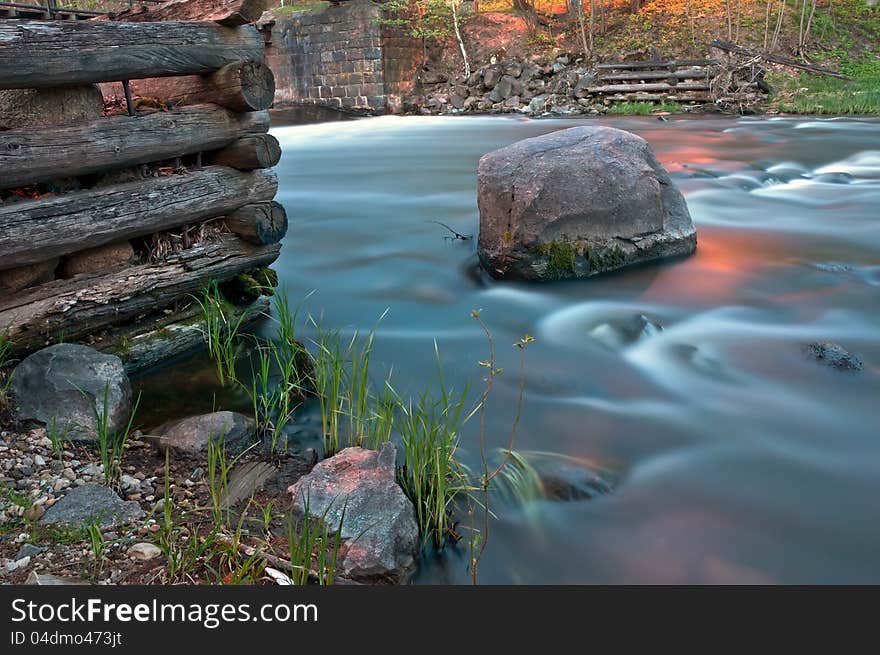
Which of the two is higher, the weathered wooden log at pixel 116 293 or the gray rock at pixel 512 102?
the weathered wooden log at pixel 116 293

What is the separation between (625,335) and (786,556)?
2225 millimetres

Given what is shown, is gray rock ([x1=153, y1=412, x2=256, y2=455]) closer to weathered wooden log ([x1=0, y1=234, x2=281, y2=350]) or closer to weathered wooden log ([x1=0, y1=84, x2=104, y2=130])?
weathered wooden log ([x1=0, y1=234, x2=281, y2=350])

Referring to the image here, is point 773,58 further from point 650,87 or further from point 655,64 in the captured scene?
point 650,87

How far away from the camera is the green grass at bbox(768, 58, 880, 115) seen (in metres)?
14.8

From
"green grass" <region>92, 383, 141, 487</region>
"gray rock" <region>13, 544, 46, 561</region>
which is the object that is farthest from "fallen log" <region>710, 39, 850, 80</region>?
"gray rock" <region>13, 544, 46, 561</region>

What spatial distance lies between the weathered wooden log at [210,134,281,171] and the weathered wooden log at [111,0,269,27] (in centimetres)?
71

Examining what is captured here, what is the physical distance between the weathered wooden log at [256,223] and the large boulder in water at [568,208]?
172 cm

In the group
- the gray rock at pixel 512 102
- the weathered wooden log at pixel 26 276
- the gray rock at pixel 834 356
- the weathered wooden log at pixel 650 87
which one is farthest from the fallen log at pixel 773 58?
the weathered wooden log at pixel 26 276

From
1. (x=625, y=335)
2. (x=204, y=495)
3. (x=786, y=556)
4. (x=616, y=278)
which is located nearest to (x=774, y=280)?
(x=616, y=278)

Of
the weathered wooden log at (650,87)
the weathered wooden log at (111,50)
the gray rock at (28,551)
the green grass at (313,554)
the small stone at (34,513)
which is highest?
the weathered wooden log at (111,50)

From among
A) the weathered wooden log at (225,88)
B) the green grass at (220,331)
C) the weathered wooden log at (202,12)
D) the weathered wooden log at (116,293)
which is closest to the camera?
the weathered wooden log at (116,293)

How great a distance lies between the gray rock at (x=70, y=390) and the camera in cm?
357

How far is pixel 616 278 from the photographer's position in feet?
19.1

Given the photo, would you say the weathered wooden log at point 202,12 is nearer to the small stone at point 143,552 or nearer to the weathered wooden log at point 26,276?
the weathered wooden log at point 26,276
